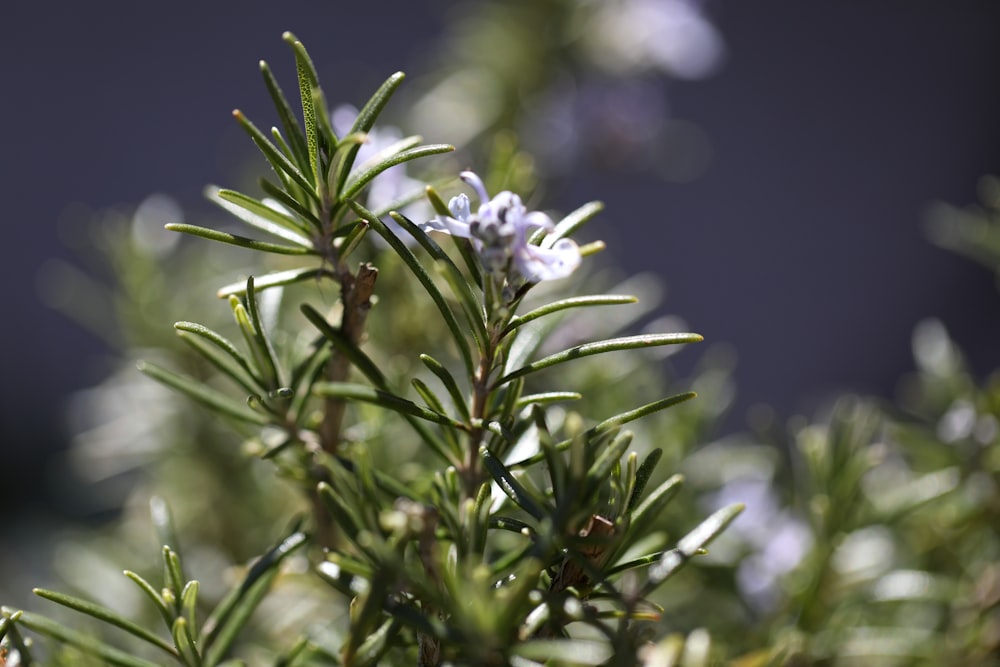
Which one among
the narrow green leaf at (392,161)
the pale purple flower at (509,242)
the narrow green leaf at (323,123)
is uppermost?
the narrow green leaf at (323,123)

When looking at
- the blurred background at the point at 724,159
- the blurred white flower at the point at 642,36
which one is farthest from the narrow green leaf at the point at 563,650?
the blurred background at the point at 724,159

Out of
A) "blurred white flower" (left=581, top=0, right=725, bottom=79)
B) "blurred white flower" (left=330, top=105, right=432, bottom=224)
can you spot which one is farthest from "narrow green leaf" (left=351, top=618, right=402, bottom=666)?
"blurred white flower" (left=581, top=0, right=725, bottom=79)

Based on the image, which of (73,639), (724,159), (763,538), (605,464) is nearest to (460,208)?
(605,464)

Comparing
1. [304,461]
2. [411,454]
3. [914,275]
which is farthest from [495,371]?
[914,275]

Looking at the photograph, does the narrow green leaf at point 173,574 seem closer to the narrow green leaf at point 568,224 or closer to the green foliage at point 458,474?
the green foliage at point 458,474

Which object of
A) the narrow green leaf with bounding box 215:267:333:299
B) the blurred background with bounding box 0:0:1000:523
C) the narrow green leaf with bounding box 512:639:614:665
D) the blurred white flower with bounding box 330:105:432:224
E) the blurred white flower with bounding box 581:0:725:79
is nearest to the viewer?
the narrow green leaf with bounding box 512:639:614:665

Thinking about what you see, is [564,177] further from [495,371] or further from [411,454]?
[495,371]

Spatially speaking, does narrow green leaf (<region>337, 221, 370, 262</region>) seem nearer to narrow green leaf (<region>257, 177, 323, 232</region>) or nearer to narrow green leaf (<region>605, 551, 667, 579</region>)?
narrow green leaf (<region>257, 177, 323, 232</region>)
